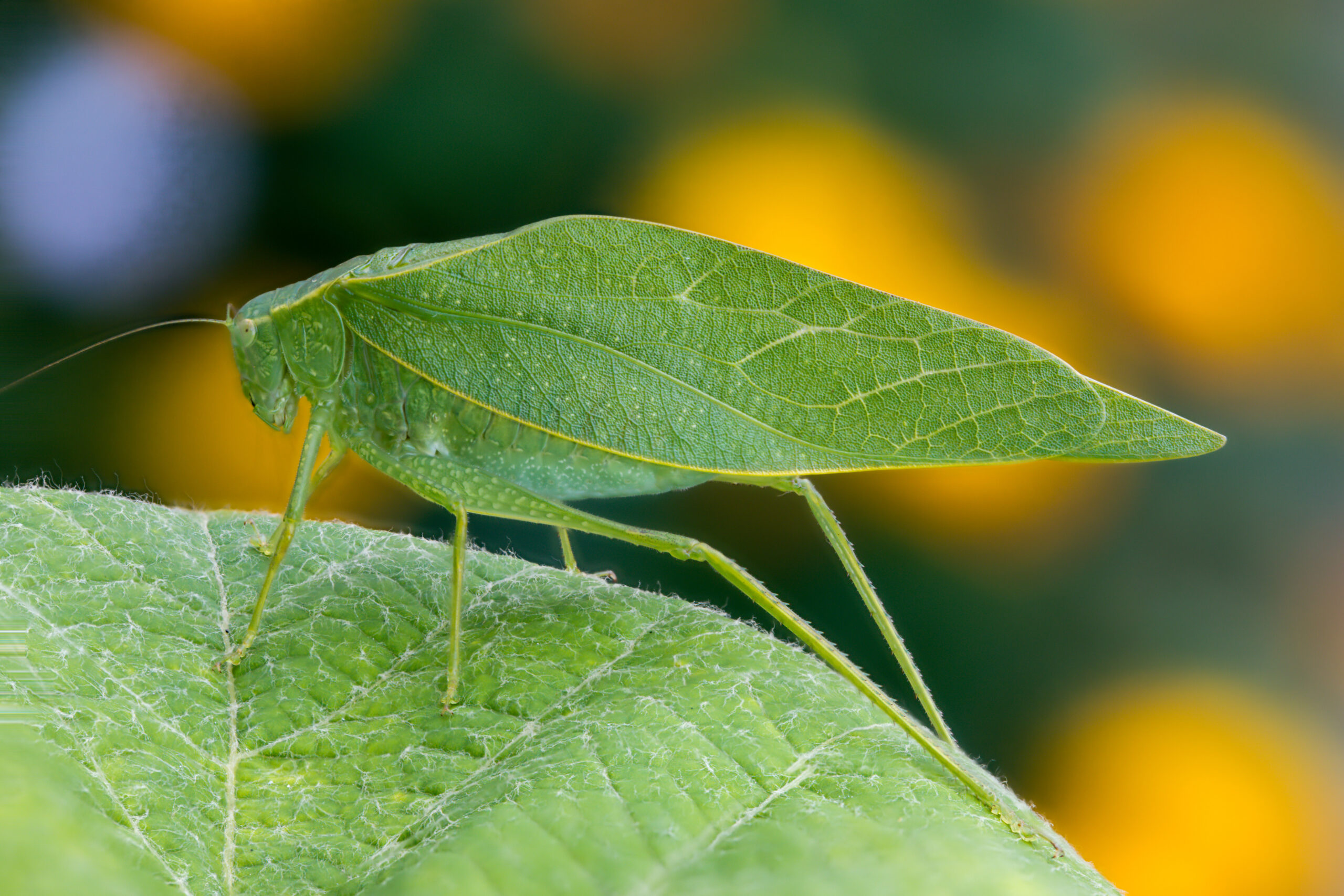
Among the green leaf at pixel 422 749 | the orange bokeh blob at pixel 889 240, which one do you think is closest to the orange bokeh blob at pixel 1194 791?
the orange bokeh blob at pixel 889 240

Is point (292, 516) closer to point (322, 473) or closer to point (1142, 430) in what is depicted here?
point (322, 473)

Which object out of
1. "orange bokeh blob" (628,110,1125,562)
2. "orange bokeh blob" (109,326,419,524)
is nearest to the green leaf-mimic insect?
"orange bokeh blob" (109,326,419,524)

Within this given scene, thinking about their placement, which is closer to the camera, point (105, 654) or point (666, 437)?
point (105, 654)

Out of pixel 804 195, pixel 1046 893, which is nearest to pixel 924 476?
pixel 804 195

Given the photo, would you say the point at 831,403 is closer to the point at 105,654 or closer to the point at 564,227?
the point at 564,227

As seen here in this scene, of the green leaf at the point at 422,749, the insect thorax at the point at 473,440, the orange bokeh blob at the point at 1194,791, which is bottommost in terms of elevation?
the orange bokeh blob at the point at 1194,791

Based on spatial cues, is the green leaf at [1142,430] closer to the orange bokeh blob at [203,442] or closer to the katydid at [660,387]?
the katydid at [660,387]

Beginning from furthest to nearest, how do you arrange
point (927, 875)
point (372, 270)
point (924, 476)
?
1. point (924, 476)
2. point (372, 270)
3. point (927, 875)

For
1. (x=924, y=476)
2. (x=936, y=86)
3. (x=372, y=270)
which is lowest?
(x=924, y=476)
